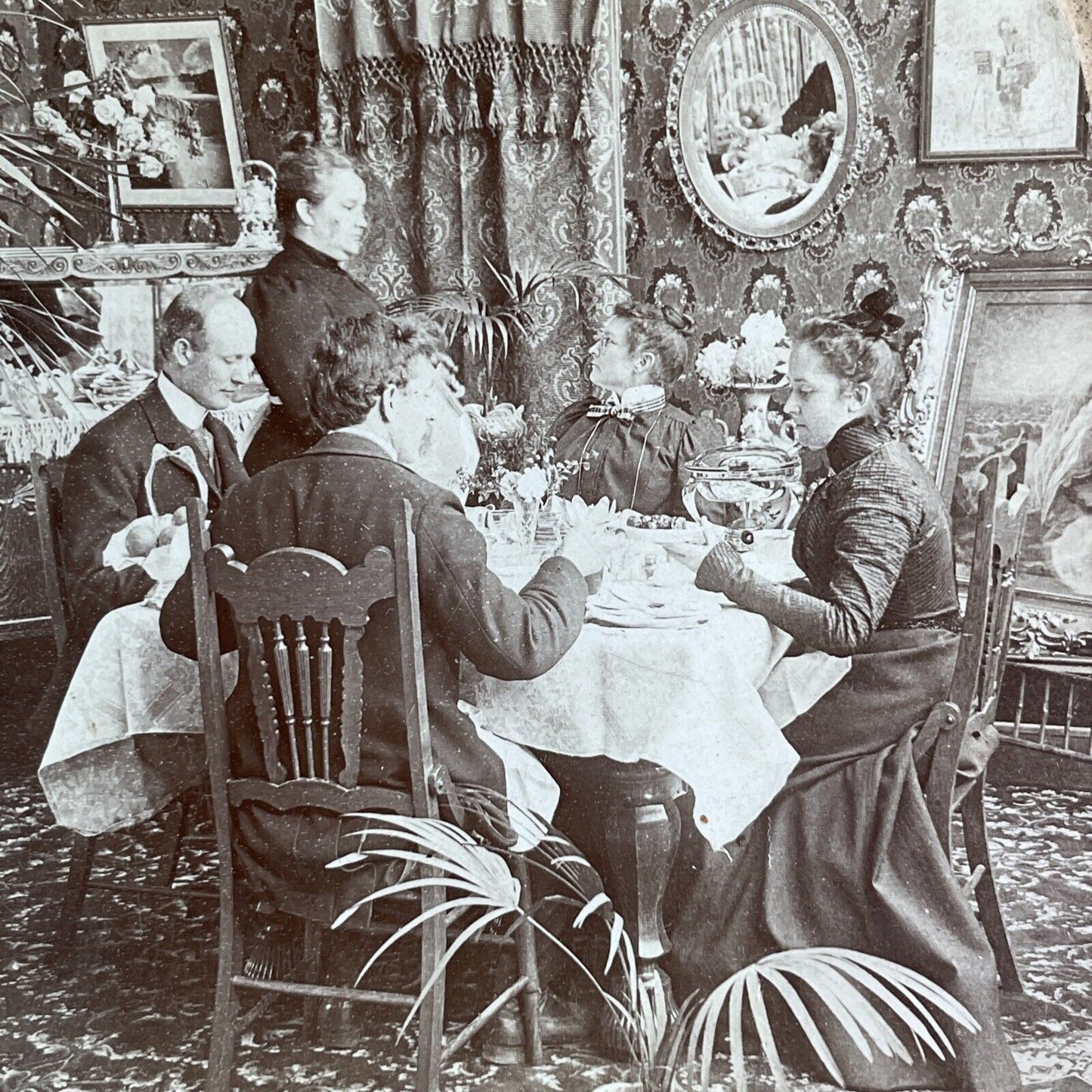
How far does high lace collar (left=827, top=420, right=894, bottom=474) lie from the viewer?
218 centimetres

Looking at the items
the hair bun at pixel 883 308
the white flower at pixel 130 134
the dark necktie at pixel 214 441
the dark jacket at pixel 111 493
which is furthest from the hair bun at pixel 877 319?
the white flower at pixel 130 134

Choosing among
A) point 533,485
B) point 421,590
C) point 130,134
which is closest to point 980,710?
point 533,485

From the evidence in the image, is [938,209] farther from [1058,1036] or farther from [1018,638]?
[1058,1036]

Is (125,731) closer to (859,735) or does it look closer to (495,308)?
(495,308)

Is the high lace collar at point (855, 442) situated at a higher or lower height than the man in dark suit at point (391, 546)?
higher

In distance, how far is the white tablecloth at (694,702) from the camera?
211 centimetres

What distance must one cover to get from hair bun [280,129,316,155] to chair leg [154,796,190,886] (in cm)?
134

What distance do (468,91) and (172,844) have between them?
1.64 metres

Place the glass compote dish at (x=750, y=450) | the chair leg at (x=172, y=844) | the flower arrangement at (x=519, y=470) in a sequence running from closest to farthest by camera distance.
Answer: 1. the glass compote dish at (x=750, y=450)
2. the flower arrangement at (x=519, y=470)
3. the chair leg at (x=172, y=844)

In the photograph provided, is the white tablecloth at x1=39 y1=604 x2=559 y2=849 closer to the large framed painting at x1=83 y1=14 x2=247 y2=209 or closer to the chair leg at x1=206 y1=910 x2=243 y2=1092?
the chair leg at x1=206 y1=910 x2=243 y2=1092

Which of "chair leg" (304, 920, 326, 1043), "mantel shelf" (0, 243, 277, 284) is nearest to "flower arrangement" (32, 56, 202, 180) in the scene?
"mantel shelf" (0, 243, 277, 284)

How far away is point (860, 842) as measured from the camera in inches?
85.7

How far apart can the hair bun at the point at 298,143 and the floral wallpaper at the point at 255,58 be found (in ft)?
0.04

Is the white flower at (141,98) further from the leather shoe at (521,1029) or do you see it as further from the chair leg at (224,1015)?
the leather shoe at (521,1029)
